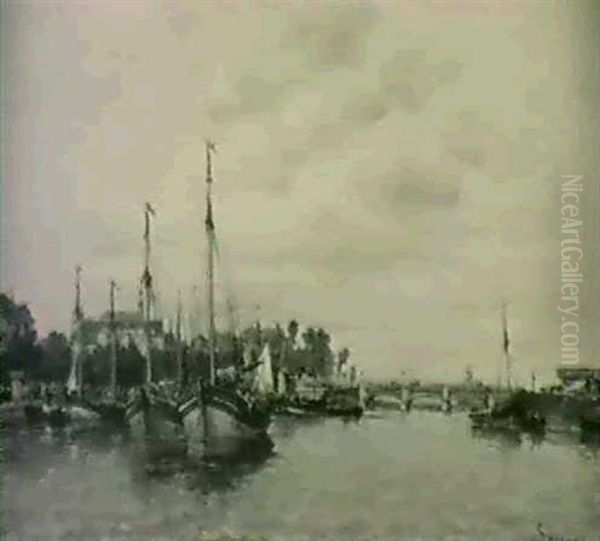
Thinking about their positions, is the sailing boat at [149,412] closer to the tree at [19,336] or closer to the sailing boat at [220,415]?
the sailing boat at [220,415]

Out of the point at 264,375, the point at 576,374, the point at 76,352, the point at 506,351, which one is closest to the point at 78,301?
the point at 76,352

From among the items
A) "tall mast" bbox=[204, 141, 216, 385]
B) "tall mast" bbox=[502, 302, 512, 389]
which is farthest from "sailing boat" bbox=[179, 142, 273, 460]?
"tall mast" bbox=[502, 302, 512, 389]

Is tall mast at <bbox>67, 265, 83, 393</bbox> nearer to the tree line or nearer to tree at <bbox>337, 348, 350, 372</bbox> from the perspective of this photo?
the tree line

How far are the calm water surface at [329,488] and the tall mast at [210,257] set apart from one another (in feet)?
0.50

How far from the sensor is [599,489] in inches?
70.6

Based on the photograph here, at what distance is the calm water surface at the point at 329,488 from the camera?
179cm

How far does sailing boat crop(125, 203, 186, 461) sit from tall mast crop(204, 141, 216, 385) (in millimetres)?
86

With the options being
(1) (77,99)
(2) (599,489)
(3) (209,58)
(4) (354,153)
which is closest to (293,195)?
(4) (354,153)

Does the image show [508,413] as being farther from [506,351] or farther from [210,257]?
[210,257]

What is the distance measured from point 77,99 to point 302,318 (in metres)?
0.49

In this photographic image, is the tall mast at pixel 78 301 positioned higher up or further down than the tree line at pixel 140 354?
higher up

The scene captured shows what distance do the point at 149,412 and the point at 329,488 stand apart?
30 centimetres

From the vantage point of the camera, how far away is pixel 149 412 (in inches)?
71.1

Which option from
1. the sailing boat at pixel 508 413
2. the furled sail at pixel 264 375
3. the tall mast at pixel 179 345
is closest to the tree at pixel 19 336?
the tall mast at pixel 179 345
